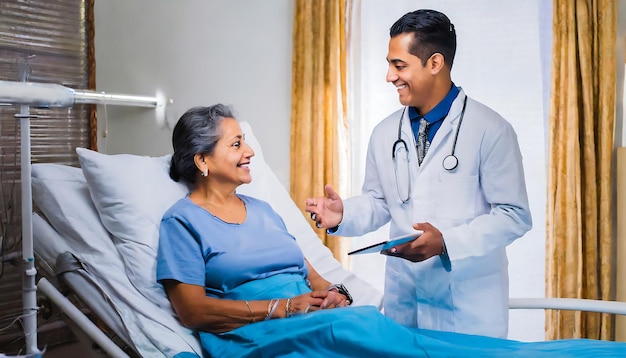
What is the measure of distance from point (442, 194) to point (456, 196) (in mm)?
35

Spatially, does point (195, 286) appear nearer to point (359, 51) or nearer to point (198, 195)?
point (198, 195)

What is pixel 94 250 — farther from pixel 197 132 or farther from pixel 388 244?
pixel 388 244

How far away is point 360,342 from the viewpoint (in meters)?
1.36

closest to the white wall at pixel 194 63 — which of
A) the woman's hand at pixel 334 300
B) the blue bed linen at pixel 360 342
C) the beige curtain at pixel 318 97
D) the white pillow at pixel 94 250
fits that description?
the beige curtain at pixel 318 97

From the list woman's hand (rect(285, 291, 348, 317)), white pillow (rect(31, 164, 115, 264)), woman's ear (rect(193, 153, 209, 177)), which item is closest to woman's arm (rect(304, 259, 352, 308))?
woman's hand (rect(285, 291, 348, 317))

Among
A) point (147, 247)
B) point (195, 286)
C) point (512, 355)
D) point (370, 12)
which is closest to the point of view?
point (512, 355)

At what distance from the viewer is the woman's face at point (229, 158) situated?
180cm

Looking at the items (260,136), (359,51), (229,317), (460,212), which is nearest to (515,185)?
(460,212)

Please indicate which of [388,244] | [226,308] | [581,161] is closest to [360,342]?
[388,244]

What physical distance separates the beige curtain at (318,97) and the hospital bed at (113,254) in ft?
2.82

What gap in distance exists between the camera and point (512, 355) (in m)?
1.30

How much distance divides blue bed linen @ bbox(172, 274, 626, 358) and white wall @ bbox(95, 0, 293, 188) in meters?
1.44

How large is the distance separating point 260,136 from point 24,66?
1.49 meters

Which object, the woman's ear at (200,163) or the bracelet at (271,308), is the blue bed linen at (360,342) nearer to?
the bracelet at (271,308)
